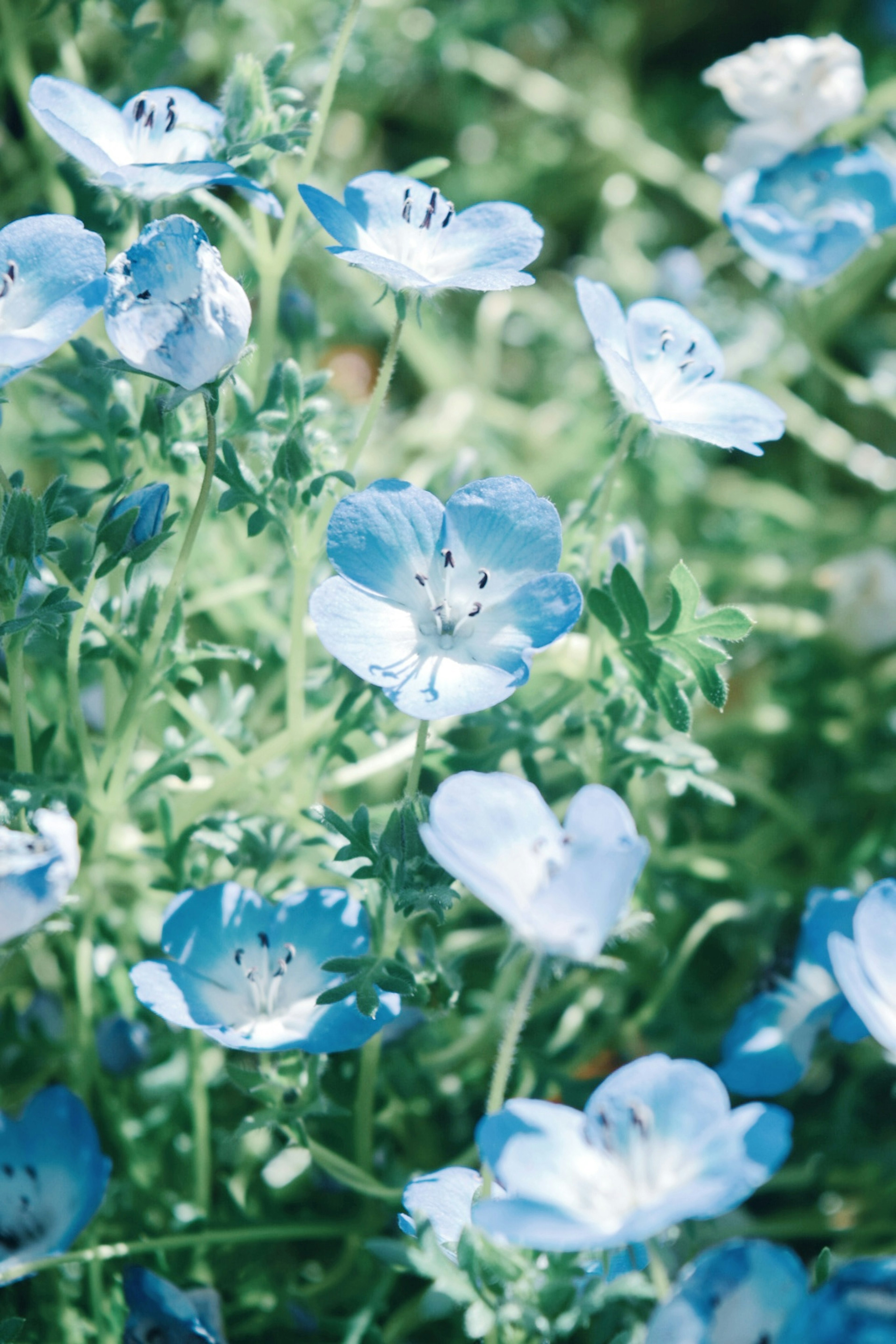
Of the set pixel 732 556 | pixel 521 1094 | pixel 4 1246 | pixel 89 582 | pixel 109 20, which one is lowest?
pixel 4 1246

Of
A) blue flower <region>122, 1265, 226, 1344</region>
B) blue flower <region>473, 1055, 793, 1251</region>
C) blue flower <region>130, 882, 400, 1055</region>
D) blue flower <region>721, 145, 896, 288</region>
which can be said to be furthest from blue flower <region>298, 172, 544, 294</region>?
blue flower <region>122, 1265, 226, 1344</region>

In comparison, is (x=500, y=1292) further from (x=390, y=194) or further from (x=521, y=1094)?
(x=390, y=194)

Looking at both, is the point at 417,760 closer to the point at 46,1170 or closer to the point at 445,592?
the point at 445,592

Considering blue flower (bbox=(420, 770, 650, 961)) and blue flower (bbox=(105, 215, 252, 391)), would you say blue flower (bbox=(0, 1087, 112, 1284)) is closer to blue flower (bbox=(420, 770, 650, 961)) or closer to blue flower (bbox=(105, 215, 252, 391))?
blue flower (bbox=(420, 770, 650, 961))

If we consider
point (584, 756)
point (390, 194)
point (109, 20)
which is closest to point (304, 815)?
point (584, 756)

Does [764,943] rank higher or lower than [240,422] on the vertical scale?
lower

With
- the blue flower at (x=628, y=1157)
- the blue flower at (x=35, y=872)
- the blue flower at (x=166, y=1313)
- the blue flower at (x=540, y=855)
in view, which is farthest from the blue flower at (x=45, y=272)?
the blue flower at (x=166, y=1313)

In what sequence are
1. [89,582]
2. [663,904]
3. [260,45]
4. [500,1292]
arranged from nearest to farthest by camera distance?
1. [500,1292]
2. [89,582]
3. [663,904]
4. [260,45]
